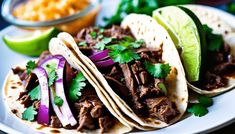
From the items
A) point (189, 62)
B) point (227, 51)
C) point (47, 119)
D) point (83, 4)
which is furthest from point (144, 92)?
point (83, 4)

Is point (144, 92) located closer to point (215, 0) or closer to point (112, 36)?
point (112, 36)

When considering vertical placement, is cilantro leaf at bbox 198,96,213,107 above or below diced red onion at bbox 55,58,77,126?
below

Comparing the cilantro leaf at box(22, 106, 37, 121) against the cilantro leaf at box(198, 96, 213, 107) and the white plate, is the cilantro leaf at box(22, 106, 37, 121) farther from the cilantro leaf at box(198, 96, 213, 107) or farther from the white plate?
the cilantro leaf at box(198, 96, 213, 107)

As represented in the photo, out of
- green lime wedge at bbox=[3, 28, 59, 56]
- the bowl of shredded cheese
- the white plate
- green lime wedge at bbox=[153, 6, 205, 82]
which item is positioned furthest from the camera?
the bowl of shredded cheese

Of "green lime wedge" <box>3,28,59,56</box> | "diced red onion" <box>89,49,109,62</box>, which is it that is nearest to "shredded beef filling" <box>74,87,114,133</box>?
"diced red onion" <box>89,49,109,62</box>

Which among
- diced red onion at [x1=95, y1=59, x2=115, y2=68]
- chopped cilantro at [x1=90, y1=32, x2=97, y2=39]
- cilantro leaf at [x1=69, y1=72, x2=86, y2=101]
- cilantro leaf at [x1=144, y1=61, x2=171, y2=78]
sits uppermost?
chopped cilantro at [x1=90, y1=32, x2=97, y2=39]

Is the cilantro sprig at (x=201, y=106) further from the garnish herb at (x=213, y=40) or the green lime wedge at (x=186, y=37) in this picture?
the garnish herb at (x=213, y=40)
